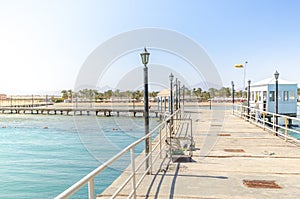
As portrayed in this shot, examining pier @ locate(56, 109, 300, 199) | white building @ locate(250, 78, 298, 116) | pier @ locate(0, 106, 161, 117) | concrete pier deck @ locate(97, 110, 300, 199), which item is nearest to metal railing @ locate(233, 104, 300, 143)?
white building @ locate(250, 78, 298, 116)

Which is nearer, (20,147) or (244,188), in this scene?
(244,188)

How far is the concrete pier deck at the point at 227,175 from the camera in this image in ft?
13.5

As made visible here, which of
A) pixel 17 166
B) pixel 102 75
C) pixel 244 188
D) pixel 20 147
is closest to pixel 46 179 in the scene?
pixel 17 166

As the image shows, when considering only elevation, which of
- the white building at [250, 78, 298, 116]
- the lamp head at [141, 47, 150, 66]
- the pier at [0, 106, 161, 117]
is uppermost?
the lamp head at [141, 47, 150, 66]

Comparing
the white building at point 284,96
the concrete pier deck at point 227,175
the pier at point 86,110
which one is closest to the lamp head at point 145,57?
the concrete pier deck at point 227,175

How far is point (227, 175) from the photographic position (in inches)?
201

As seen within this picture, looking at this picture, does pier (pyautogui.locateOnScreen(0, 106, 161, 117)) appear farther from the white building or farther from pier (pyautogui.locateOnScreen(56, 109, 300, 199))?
pier (pyautogui.locateOnScreen(56, 109, 300, 199))

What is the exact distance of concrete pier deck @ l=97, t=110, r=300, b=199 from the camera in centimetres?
411

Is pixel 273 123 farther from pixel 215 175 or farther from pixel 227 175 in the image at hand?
pixel 215 175

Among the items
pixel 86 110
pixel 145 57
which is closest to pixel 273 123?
pixel 145 57

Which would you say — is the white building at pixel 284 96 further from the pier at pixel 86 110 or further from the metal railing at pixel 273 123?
the pier at pixel 86 110

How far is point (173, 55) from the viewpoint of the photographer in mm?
12727

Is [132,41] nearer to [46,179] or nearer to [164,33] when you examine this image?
[164,33]

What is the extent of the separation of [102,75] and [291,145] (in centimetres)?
826
